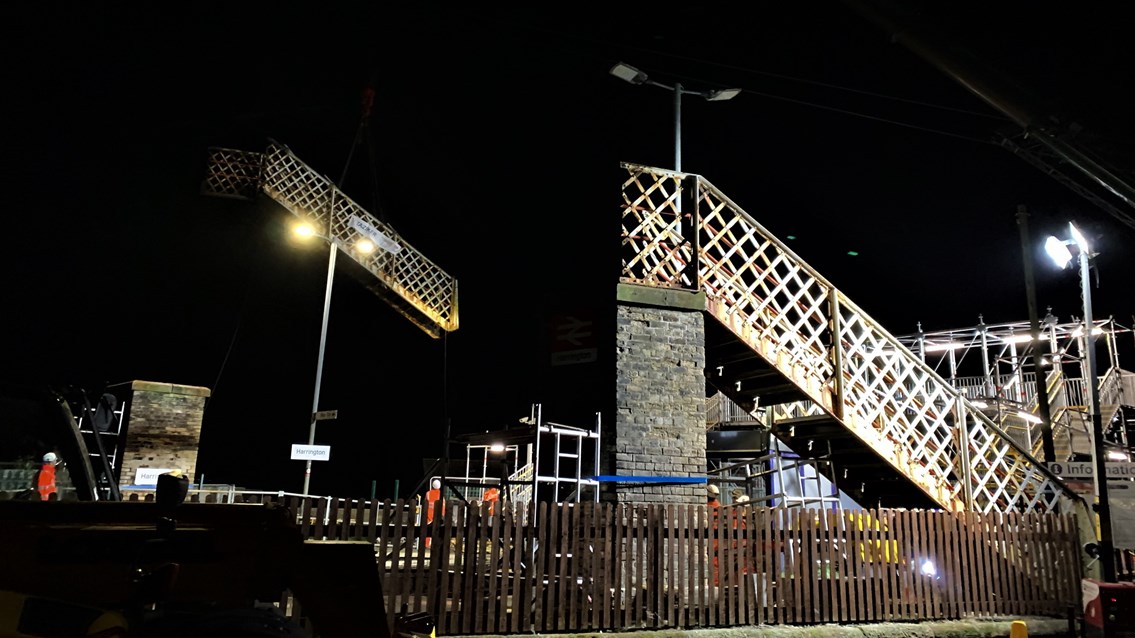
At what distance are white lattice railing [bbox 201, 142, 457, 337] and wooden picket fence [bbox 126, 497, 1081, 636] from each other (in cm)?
1360

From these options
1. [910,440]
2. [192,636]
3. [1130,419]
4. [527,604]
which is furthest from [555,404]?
[1130,419]

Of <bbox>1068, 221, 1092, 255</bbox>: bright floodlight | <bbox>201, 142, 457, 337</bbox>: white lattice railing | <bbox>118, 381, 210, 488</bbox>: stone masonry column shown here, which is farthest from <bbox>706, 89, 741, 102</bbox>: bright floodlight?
<bbox>201, 142, 457, 337</bbox>: white lattice railing

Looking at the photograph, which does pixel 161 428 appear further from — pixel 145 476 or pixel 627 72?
pixel 627 72

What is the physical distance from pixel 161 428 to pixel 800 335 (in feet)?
33.6

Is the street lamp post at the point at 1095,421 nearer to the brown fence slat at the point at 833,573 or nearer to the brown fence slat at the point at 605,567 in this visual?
the brown fence slat at the point at 833,573

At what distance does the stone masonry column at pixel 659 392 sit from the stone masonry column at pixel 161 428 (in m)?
7.70

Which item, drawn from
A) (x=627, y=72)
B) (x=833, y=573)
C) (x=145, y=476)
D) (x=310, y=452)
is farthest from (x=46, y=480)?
(x=833, y=573)

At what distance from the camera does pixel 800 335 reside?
33.3ft

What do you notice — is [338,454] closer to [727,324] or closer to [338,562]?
[727,324]

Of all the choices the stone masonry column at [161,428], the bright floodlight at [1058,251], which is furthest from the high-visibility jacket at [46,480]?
the bright floodlight at [1058,251]

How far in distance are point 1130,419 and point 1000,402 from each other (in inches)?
193

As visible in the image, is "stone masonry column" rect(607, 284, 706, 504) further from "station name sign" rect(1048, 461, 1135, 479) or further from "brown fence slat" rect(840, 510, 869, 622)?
"station name sign" rect(1048, 461, 1135, 479)

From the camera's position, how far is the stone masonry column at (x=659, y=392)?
852cm

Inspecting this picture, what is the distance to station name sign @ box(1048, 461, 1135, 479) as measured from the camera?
9.31m
